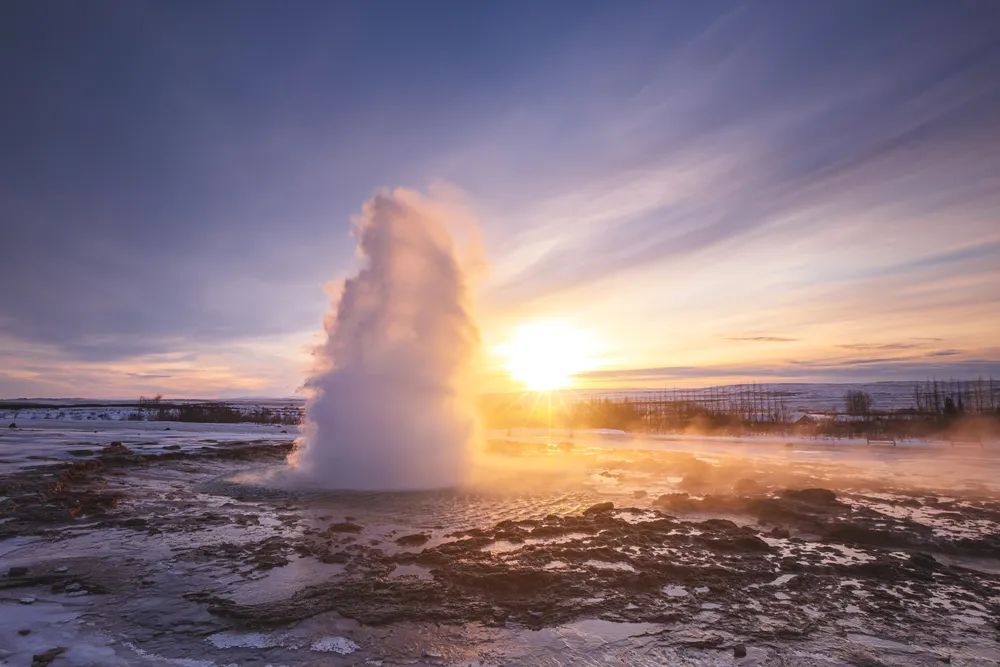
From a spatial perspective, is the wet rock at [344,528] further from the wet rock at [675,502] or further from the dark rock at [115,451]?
the dark rock at [115,451]

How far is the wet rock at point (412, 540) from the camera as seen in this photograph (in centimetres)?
1058

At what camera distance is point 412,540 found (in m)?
10.8

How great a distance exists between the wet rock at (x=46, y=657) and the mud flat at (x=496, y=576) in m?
0.03

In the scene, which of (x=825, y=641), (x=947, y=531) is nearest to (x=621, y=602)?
(x=825, y=641)

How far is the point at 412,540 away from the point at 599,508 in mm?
5300

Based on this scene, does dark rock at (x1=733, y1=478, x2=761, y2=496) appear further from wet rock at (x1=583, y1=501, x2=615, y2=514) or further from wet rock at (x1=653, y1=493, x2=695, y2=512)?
wet rock at (x1=583, y1=501, x2=615, y2=514)

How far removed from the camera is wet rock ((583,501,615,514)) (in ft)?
44.6

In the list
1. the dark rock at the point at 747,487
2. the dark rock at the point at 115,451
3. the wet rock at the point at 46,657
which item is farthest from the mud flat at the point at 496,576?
the dark rock at the point at 115,451

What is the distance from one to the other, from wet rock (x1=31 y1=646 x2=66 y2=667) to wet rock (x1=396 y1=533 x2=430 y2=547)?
18.2 feet

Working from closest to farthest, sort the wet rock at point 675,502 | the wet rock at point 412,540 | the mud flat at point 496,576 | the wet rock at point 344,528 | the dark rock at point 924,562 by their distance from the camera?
the mud flat at point 496,576 → the dark rock at point 924,562 → the wet rock at point 412,540 → the wet rock at point 344,528 → the wet rock at point 675,502

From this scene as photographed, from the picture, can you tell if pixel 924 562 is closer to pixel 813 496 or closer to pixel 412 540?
pixel 813 496

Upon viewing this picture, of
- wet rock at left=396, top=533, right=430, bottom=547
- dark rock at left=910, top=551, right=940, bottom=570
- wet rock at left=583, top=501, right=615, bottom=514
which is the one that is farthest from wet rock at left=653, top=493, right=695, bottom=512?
wet rock at left=396, top=533, right=430, bottom=547

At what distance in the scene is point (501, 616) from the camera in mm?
7105

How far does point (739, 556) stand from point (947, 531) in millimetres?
5852
